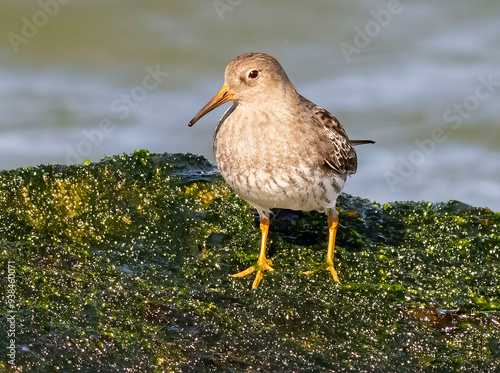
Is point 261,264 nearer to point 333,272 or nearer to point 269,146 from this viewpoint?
point 333,272

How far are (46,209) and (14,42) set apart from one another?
9.40m

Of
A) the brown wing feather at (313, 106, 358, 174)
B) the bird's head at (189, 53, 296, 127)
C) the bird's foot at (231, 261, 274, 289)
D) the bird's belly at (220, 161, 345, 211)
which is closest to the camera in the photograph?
the bird's foot at (231, 261, 274, 289)

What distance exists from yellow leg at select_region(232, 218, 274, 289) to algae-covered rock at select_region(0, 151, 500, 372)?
79mm

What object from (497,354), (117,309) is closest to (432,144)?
(497,354)

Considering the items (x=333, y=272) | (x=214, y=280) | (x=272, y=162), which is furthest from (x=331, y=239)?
(x=214, y=280)

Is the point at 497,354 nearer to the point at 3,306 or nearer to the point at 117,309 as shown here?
the point at 117,309

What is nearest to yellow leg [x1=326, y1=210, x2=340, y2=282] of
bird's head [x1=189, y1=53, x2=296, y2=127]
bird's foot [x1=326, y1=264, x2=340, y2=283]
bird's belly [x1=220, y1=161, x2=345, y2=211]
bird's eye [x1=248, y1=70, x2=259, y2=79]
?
bird's foot [x1=326, y1=264, x2=340, y2=283]

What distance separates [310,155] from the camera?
567 cm

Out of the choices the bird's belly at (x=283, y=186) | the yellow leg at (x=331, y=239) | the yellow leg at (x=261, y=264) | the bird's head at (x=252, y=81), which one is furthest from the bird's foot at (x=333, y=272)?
the bird's head at (x=252, y=81)

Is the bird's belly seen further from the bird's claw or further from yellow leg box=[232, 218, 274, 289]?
the bird's claw

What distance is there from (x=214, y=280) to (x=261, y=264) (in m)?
0.51

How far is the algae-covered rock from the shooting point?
14.2ft

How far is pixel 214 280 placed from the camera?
17.5 feet

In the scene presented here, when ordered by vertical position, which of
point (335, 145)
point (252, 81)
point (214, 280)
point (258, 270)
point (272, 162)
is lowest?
point (214, 280)
